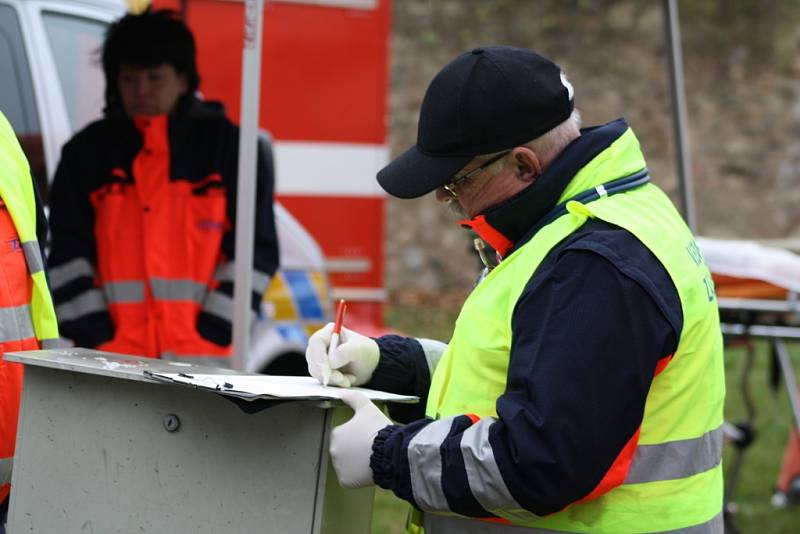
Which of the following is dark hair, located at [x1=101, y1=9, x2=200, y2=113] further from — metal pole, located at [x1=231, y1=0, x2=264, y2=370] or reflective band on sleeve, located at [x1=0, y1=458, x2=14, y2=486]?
reflective band on sleeve, located at [x1=0, y1=458, x2=14, y2=486]

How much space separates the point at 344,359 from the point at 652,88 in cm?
866

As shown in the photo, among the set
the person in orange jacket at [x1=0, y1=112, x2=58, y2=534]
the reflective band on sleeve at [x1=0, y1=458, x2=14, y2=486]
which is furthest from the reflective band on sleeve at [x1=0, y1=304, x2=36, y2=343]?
the reflective band on sleeve at [x1=0, y1=458, x2=14, y2=486]

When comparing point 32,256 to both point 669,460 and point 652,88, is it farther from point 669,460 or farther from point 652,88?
point 652,88

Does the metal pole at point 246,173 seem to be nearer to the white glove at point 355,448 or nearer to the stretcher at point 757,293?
the white glove at point 355,448

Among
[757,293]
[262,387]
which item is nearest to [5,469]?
[262,387]

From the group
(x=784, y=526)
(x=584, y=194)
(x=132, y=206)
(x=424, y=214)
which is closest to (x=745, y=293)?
(x=784, y=526)

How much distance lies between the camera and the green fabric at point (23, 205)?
1.93m

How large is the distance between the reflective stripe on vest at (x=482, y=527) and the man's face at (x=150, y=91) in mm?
2201

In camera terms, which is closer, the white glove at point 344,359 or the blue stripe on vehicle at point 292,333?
the white glove at point 344,359

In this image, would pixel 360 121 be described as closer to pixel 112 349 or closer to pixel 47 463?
pixel 112 349

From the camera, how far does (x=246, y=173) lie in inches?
122

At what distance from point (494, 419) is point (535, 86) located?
51 centimetres

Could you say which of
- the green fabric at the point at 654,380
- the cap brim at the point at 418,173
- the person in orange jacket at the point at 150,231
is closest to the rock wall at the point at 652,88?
the person in orange jacket at the point at 150,231

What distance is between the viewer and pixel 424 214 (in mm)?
9727
